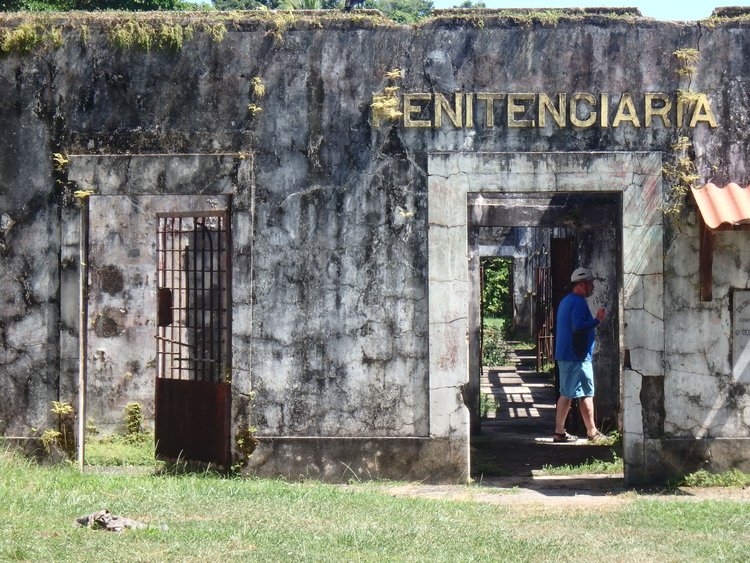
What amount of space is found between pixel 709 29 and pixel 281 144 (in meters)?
3.88

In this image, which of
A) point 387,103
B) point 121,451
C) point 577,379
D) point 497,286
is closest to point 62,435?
point 121,451

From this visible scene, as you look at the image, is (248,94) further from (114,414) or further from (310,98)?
(114,414)

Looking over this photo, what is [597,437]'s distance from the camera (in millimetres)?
12844

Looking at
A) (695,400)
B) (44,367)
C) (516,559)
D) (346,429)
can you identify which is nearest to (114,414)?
(44,367)

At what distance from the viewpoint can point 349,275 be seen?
9.98 m

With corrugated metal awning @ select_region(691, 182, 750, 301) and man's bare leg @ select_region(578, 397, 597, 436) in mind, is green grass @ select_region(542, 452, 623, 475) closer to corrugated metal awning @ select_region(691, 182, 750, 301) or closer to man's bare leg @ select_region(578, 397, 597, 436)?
man's bare leg @ select_region(578, 397, 597, 436)

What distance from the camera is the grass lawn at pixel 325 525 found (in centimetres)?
680

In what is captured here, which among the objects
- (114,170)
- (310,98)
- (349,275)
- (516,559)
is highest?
(310,98)

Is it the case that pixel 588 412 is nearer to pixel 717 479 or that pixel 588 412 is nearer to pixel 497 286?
pixel 717 479

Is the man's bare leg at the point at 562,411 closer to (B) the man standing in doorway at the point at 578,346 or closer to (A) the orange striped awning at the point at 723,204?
(B) the man standing in doorway at the point at 578,346

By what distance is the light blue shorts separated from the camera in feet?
39.6

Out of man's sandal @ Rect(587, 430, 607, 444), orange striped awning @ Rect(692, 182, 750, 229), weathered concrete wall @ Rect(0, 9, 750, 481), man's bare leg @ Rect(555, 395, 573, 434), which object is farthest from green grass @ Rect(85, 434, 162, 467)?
orange striped awning @ Rect(692, 182, 750, 229)

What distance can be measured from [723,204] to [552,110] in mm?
1662

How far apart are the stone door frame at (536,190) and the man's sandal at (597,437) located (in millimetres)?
2637
